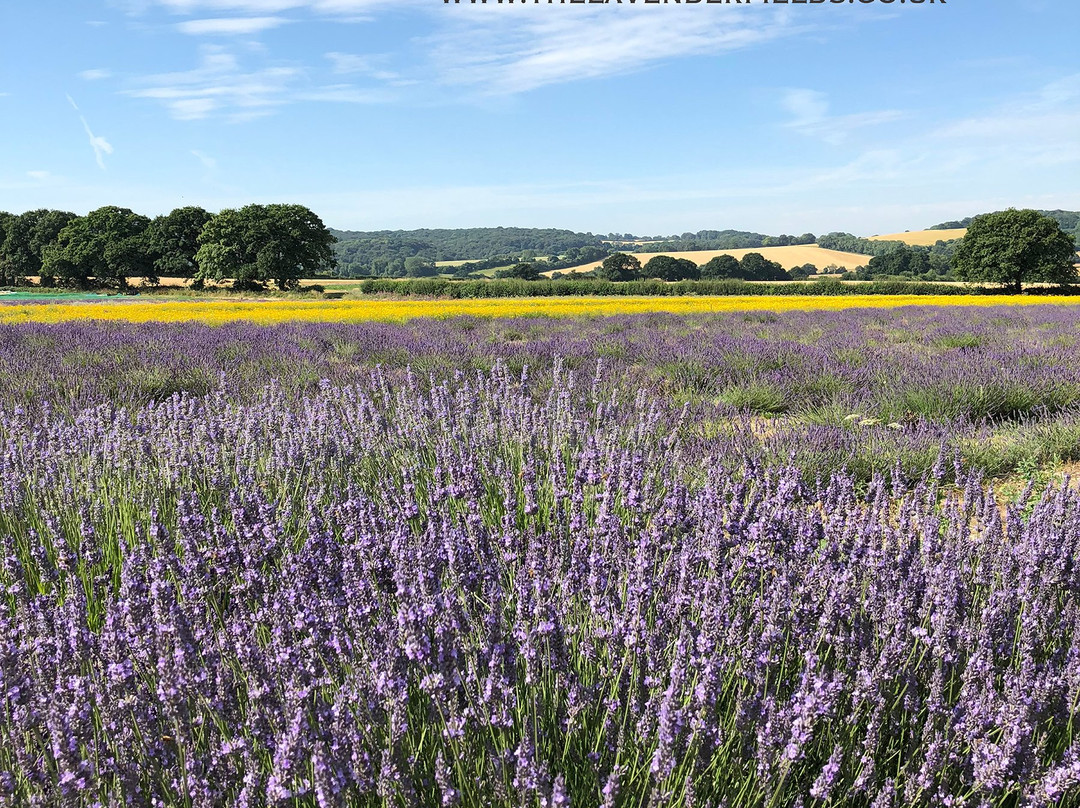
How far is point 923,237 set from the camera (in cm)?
9088

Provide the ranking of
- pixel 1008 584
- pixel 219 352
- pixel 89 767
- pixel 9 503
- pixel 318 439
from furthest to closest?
pixel 219 352 < pixel 318 439 < pixel 9 503 < pixel 1008 584 < pixel 89 767

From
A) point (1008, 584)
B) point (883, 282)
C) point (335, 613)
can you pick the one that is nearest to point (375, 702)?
point (335, 613)

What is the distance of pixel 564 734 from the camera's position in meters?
1.63

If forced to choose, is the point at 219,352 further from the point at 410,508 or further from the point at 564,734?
the point at 564,734

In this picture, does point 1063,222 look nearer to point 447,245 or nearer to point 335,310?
point 447,245

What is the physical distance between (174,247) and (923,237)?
87.2m

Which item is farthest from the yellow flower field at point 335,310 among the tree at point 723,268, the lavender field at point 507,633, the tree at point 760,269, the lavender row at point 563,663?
the tree at point 760,269

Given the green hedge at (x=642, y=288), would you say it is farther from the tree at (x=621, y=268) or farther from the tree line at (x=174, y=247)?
the tree at (x=621, y=268)

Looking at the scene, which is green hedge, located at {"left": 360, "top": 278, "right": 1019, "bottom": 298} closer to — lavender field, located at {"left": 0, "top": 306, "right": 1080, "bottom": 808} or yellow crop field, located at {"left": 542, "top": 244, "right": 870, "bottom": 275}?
yellow crop field, located at {"left": 542, "top": 244, "right": 870, "bottom": 275}

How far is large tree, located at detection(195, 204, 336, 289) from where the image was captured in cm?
4725

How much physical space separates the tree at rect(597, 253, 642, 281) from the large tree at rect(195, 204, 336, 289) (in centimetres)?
2228

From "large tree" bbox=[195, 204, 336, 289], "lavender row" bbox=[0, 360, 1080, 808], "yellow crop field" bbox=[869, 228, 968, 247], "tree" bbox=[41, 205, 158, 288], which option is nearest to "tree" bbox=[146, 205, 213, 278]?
"tree" bbox=[41, 205, 158, 288]

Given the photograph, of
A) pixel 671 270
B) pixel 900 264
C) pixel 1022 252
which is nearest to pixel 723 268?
pixel 671 270

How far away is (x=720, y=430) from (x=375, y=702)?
383 centimetres
